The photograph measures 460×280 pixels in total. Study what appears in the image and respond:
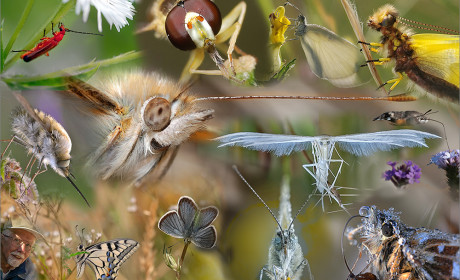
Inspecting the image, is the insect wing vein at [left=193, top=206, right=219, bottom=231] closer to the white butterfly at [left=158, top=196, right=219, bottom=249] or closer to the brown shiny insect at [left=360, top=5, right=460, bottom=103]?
the white butterfly at [left=158, top=196, right=219, bottom=249]

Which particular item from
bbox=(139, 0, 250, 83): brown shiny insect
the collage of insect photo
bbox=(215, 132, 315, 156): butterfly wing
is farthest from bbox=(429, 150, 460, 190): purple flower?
bbox=(139, 0, 250, 83): brown shiny insect

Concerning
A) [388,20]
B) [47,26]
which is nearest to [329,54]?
[388,20]

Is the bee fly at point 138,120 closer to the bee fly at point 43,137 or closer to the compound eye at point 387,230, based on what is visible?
the bee fly at point 43,137

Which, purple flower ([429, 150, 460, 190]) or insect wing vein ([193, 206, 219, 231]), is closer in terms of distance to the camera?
purple flower ([429, 150, 460, 190])

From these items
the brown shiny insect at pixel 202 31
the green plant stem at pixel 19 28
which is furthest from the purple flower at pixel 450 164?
the green plant stem at pixel 19 28

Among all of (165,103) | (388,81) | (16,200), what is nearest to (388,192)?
(388,81)

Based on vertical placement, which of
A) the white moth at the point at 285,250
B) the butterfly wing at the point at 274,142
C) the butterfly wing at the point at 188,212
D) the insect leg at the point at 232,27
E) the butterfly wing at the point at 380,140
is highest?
the insect leg at the point at 232,27
